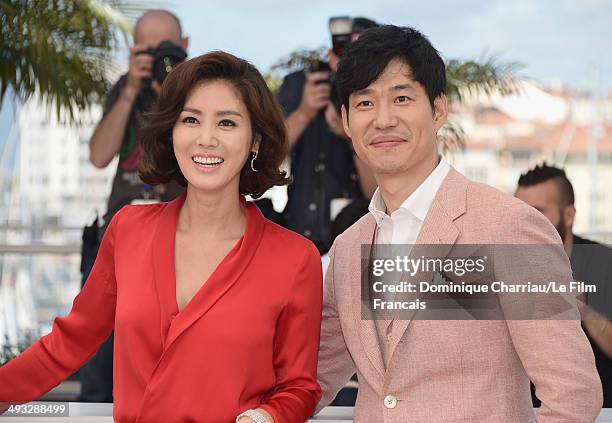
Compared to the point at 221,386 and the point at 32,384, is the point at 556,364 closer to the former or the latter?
the point at 221,386

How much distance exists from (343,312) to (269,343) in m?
0.22

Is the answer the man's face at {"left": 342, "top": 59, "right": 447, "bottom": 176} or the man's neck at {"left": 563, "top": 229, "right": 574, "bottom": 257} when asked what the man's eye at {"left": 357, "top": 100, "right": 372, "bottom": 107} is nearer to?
the man's face at {"left": 342, "top": 59, "right": 447, "bottom": 176}

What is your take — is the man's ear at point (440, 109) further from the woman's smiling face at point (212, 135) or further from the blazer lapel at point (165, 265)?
the blazer lapel at point (165, 265)

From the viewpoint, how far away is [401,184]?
214 cm

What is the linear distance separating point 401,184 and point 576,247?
1.60 metres

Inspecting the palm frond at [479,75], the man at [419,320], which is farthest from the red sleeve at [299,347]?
the palm frond at [479,75]

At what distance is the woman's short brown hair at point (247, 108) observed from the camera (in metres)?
2.17

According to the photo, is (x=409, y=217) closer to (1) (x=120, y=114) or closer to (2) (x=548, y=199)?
(2) (x=548, y=199)

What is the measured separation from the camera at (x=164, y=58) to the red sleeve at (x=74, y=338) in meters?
1.62

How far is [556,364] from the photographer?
1827mm

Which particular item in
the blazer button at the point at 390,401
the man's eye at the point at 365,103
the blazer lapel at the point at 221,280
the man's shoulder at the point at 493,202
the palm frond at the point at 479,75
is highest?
the palm frond at the point at 479,75

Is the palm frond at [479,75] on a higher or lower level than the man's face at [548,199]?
higher

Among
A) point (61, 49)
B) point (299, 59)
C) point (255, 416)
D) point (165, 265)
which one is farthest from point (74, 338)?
point (61, 49)

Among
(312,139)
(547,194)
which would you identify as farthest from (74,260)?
(547,194)
